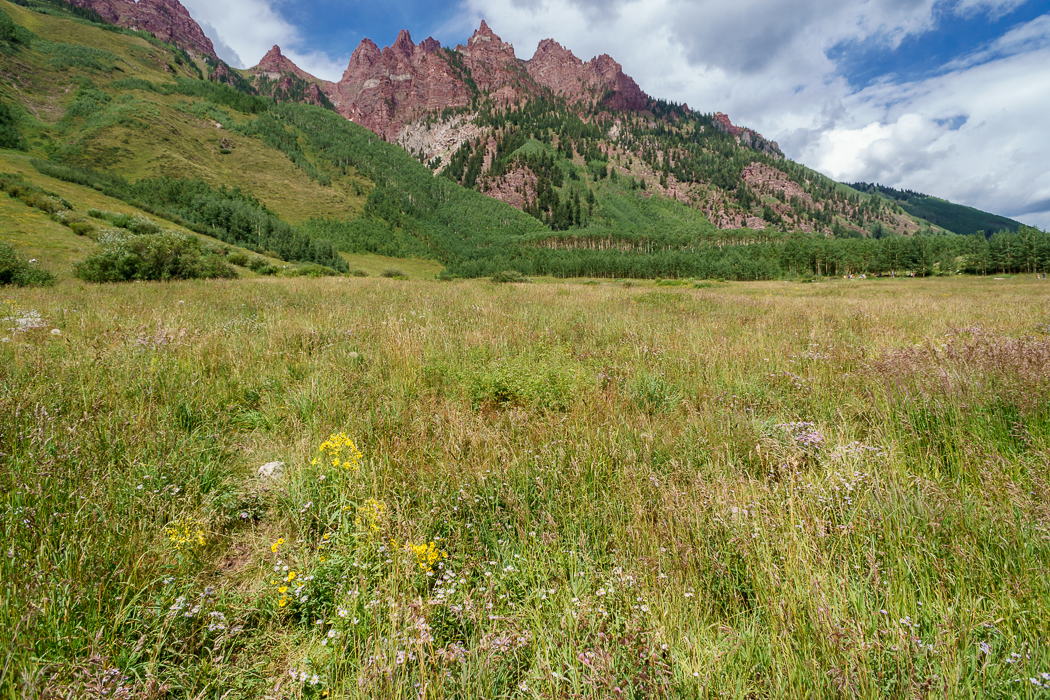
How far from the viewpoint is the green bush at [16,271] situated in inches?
536

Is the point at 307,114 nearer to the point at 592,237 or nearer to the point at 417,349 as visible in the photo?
the point at 592,237

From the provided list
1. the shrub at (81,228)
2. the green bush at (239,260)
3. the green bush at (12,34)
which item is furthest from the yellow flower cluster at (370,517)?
the green bush at (12,34)

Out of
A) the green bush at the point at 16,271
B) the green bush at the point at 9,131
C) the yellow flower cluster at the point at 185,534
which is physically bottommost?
the yellow flower cluster at the point at 185,534

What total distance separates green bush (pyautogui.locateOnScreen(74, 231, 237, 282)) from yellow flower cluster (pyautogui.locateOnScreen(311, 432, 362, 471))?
21286 millimetres

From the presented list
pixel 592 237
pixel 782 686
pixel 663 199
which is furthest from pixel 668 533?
pixel 663 199

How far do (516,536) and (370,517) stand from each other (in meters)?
0.91

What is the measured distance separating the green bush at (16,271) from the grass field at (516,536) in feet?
51.3

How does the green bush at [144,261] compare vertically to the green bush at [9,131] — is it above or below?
below

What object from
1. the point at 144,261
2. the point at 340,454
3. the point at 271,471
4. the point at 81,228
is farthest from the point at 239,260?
the point at 340,454

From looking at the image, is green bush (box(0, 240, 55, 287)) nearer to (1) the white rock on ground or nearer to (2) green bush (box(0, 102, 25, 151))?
(1) the white rock on ground

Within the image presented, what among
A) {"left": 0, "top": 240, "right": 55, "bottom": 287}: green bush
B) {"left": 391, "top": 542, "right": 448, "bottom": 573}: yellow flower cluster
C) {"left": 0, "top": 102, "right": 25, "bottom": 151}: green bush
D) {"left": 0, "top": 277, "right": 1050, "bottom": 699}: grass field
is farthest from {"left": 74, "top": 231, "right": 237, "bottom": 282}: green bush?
{"left": 0, "top": 102, "right": 25, "bottom": 151}: green bush

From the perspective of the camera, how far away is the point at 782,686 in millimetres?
1458

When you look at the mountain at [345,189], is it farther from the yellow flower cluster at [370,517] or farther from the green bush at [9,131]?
the yellow flower cluster at [370,517]

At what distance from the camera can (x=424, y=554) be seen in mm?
2109
